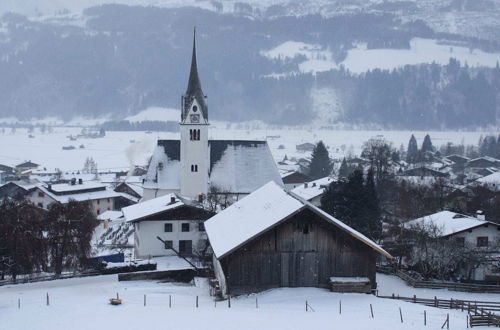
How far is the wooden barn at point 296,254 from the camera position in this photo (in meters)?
26.7

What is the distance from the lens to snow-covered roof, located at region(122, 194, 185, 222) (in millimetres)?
40641

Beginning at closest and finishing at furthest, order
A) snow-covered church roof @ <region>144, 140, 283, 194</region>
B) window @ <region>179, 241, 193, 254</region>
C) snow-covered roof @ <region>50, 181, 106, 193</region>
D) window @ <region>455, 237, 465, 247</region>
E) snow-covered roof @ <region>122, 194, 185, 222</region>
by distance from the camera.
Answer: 1. window @ <region>455, 237, 465, 247</region>
2. snow-covered roof @ <region>122, 194, 185, 222</region>
3. window @ <region>179, 241, 193, 254</region>
4. snow-covered church roof @ <region>144, 140, 283, 194</region>
5. snow-covered roof @ <region>50, 181, 106, 193</region>

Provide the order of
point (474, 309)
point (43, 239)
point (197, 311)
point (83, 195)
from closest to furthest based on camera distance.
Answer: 1. point (197, 311)
2. point (474, 309)
3. point (43, 239)
4. point (83, 195)

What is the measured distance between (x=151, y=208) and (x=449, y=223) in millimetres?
21329

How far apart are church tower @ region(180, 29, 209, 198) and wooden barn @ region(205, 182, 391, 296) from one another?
2745 cm

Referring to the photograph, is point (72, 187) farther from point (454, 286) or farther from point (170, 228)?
point (454, 286)

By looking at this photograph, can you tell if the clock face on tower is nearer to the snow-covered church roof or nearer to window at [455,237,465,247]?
the snow-covered church roof

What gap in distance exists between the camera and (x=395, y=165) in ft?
363

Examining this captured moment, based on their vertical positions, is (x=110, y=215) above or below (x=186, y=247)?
above

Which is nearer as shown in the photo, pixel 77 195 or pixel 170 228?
pixel 170 228

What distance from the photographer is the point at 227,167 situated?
57062 mm

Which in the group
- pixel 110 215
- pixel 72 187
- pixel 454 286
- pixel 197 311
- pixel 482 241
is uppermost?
pixel 72 187

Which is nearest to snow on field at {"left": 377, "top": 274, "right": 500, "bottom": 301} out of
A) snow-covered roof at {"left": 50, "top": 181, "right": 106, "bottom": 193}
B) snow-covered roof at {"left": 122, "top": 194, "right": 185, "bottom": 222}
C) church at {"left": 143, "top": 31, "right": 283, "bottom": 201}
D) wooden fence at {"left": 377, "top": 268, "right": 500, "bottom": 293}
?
wooden fence at {"left": 377, "top": 268, "right": 500, "bottom": 293}

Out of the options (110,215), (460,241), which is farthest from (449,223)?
(110,215)
